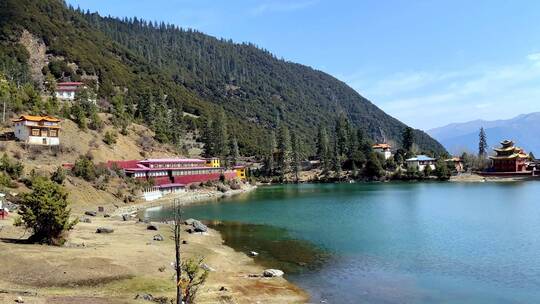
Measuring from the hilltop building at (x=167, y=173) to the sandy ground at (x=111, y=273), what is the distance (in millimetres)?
62891

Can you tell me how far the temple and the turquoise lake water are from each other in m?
86.7

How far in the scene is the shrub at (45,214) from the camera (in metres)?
41.2

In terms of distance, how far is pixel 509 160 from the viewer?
179 metres

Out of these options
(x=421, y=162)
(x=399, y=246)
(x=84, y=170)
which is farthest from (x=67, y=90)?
(x=399, y=246)

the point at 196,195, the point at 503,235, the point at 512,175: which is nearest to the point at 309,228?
the point at 503,235

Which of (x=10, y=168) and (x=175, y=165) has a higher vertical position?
(x=175, y=165)

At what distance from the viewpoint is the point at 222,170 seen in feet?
512

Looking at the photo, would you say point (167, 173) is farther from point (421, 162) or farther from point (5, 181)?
point (421, 162)

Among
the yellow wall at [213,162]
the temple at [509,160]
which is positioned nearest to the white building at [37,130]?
the yellow wall at [213,162]

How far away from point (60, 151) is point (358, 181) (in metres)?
109

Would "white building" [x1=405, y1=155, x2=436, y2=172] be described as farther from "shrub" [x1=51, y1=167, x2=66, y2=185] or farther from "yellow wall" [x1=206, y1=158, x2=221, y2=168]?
"shrub" [x1=51, y1=167, x2=66, y2=185]

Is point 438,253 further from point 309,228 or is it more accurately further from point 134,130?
point 134,130

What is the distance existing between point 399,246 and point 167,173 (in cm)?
8520

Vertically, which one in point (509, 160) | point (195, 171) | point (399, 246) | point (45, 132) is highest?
point (45, 132)
